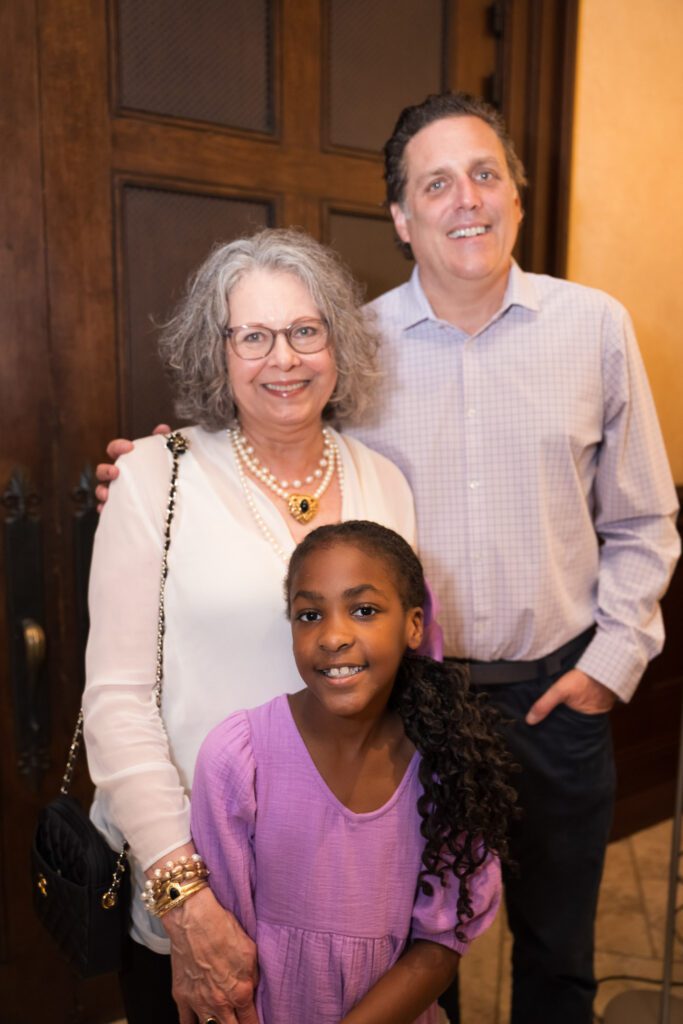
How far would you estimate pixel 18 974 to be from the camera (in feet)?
6.60

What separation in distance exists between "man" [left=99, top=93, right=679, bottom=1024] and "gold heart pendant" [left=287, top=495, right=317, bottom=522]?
0.33 m

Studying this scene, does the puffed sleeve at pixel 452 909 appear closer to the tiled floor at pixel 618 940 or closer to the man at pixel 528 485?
the man at pixel 528 485

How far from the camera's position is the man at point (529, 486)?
164cm

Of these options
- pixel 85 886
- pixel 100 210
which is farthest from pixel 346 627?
pixel 100 210

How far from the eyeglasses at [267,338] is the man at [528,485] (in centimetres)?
35

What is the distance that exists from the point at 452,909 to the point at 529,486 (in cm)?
75

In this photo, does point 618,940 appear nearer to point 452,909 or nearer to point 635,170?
point 452,909

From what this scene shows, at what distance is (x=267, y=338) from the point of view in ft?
4.46

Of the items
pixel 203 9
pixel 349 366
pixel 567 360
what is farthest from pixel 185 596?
pixel 203 9

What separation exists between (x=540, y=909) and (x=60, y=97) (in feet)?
→ 6.04

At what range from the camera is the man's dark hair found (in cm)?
164

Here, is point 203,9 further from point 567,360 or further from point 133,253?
point 567,360

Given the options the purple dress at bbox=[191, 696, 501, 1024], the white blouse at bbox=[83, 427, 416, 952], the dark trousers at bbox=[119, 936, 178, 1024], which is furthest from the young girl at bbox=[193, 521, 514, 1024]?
the dark trousers at bbox=[119, 936, 178, 1024]

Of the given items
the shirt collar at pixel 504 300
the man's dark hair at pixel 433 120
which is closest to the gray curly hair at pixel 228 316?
the shirt collar at pixel 504 300
